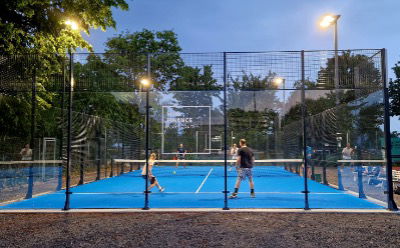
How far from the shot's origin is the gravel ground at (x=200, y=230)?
5836 mm

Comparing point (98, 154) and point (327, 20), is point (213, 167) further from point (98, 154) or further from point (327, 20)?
point (327, 20)

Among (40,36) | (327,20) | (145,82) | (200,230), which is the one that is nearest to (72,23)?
(40,36)

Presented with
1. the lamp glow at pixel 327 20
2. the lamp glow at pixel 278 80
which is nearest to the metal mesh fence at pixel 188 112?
the lamp glow at pixel 278 80

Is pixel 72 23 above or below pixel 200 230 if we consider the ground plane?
above

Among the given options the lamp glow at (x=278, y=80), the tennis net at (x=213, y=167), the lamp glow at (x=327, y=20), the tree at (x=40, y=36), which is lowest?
the tennis net at (x=213, y=167)

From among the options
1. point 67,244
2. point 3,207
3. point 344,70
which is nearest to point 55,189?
point 3,207

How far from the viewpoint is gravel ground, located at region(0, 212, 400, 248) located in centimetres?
584

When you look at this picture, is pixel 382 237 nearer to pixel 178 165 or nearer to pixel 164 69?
pixel 178 165

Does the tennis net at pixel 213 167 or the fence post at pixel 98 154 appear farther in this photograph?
the tennis net at pixel 213 167

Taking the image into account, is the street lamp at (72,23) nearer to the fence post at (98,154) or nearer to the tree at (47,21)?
the tree at (47,21)

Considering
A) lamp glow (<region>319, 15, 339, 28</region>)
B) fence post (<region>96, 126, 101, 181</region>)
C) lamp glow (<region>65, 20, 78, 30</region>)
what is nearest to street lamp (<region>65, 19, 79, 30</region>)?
lamp glow (<region>65, 20, 78, 30</region>)

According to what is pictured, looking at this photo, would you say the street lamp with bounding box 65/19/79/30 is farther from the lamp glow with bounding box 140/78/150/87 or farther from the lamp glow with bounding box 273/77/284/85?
the lamp glow with bounding box 273/77/284/85

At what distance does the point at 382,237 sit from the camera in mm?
6148

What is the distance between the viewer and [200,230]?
664 centimetres
